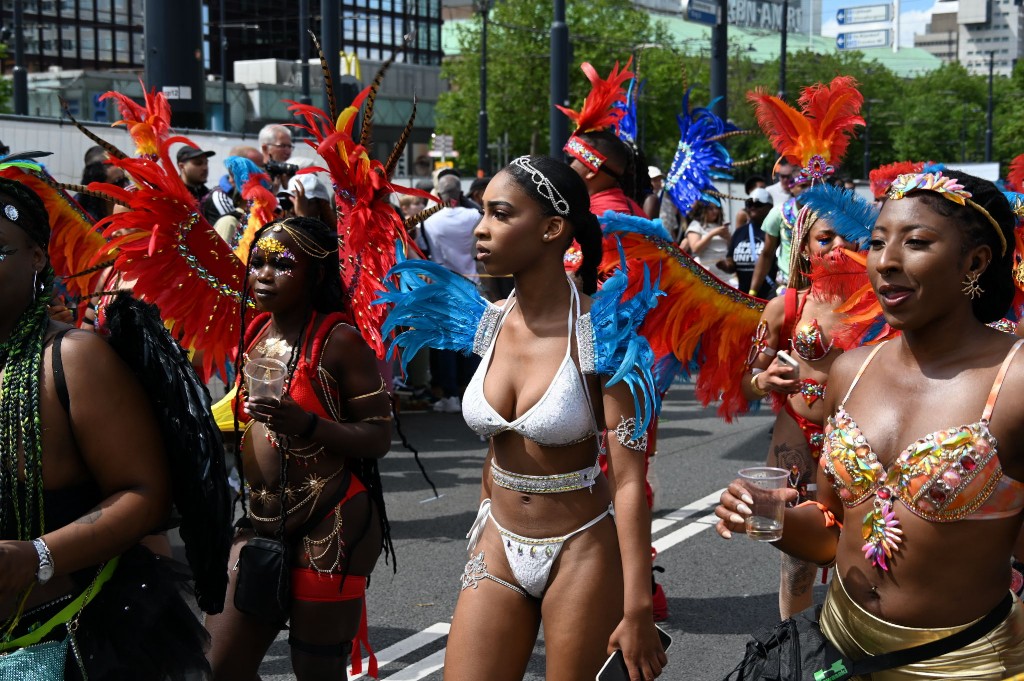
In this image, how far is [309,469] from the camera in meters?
3.98

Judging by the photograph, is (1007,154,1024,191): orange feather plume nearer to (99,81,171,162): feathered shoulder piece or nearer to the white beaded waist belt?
the white beaded waist belt

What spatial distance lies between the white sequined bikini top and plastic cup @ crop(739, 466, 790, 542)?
2.32ft

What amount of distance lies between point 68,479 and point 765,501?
1521 millimetres

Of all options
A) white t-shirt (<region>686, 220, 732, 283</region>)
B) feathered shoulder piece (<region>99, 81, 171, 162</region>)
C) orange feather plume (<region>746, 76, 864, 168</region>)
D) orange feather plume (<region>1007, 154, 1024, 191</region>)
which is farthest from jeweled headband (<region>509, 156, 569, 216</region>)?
white t-shirt (<region>686, 220, 732, 283</region>)

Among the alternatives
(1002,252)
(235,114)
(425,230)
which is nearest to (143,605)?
(1002,252)

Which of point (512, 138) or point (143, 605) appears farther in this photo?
point (512, 138)

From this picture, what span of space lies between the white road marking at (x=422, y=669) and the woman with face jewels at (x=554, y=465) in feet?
5.32

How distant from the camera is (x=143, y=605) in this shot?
9.20 ft

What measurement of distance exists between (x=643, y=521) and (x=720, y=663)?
2277 mm

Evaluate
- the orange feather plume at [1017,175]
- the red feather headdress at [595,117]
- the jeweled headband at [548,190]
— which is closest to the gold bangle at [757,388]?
the jeweled headband at [548,190]

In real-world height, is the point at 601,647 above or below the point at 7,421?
below

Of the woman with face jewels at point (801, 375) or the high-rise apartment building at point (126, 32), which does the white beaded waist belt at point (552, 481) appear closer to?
the woman with face jewels at point (801, 375)

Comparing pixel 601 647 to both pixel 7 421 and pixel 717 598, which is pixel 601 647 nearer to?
pixel 7 421

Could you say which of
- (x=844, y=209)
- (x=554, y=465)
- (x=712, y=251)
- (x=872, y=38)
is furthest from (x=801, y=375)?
(x=872, y=38)
